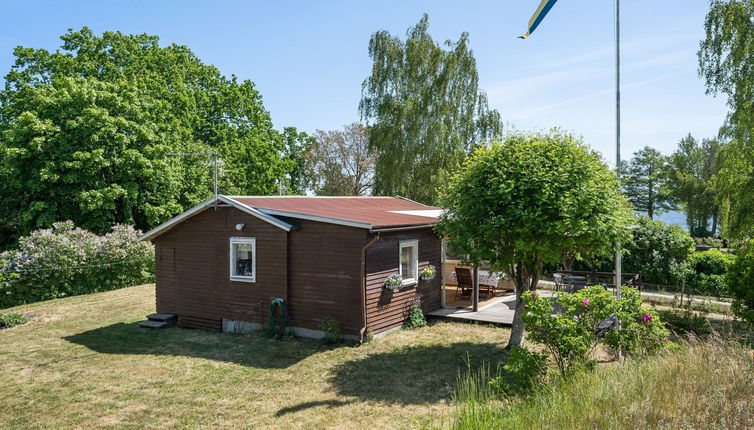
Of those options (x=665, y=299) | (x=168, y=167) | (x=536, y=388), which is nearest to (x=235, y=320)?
(x=536, y=388)

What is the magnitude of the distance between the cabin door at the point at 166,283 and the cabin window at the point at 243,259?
2.40 meters

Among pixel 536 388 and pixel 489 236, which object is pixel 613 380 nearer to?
pixel 536 388

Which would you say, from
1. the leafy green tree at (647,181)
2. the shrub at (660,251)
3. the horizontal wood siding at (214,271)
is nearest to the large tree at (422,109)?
the shrub at (660,251)

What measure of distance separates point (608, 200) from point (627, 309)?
2574mm

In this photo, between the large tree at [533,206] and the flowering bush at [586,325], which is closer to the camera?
the flowering bush at [586,325]

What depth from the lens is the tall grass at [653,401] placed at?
439 centimetres

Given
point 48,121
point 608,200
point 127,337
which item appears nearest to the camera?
point 608,200

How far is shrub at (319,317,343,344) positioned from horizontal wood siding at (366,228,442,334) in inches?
29.2

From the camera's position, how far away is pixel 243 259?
1290 centimetres

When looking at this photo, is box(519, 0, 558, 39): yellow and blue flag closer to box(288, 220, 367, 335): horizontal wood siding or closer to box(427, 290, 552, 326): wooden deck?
box(288, 220, 367, 335): horizontal wood siding

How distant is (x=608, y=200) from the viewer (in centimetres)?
939

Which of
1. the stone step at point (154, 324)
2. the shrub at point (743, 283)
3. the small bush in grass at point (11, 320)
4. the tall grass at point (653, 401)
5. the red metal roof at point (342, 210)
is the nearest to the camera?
the tall grass at point (653, 401)

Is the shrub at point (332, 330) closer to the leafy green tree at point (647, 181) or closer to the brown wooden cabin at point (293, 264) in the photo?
the brown wooden cabin at point (293, 264)

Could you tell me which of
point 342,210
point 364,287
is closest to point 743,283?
point 364,287
